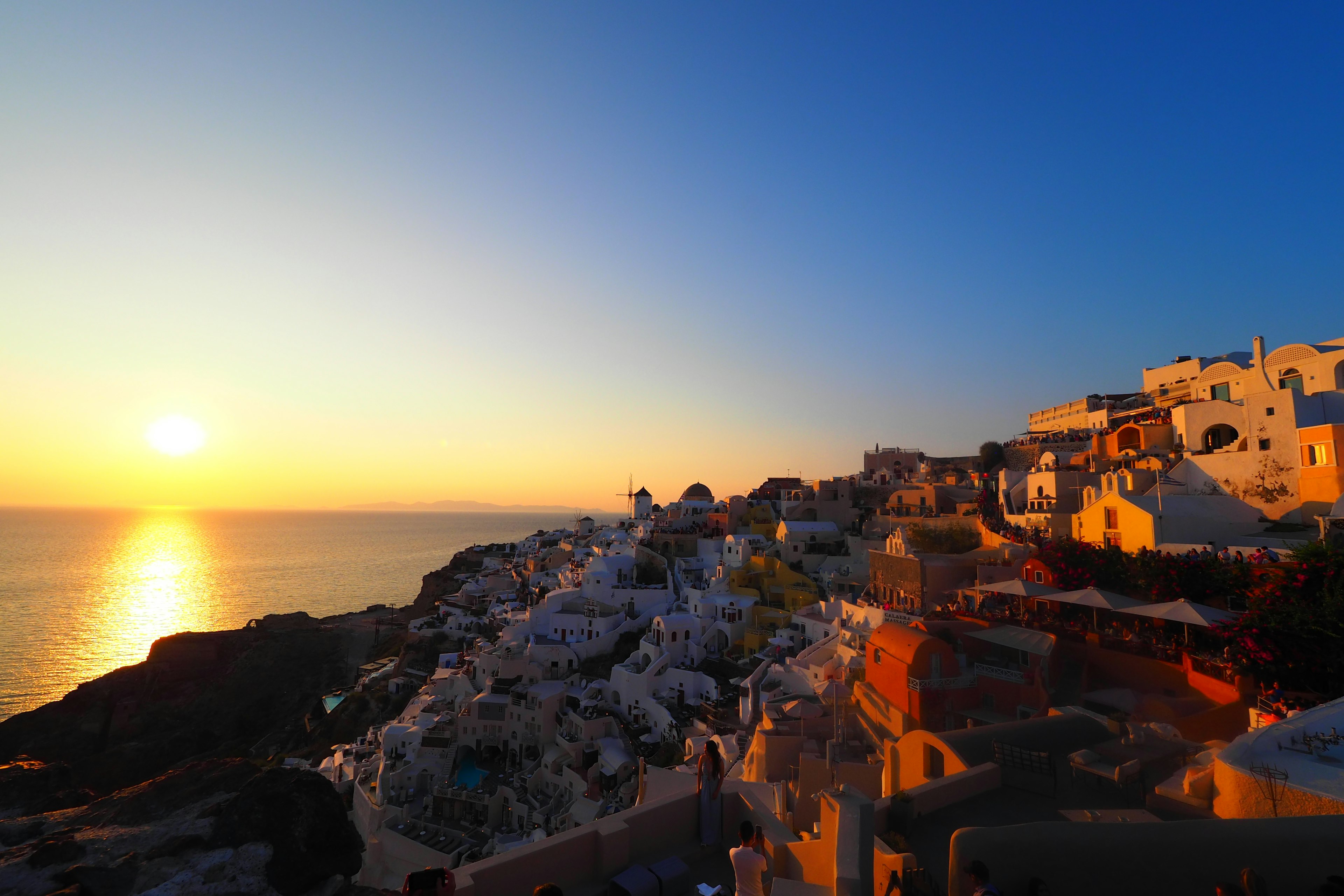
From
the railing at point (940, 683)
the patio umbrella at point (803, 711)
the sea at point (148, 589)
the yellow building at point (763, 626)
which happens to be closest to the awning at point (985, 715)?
the railing at point (940, 683)

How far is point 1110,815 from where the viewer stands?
6.33 m

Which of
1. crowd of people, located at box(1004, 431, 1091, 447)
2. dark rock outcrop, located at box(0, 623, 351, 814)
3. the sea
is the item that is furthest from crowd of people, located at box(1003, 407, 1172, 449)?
the sea

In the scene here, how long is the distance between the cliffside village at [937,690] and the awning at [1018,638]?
0.11m

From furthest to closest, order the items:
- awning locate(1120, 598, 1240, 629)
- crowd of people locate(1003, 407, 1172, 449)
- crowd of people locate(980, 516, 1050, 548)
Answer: crowd of people locate(1003, 407, 1172, 449)
crowd of people locate(980, 516, 1050, 548)
awning locate(1120, 598, 1240, 629)

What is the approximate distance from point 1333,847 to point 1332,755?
364 centimetres

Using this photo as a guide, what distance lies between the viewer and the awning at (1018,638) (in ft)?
45.7

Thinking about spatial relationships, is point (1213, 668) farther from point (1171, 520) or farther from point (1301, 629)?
point (1171, 520)

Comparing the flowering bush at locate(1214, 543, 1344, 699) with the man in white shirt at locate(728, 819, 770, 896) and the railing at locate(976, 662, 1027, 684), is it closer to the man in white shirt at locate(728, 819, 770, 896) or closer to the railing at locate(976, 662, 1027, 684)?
the railing at locate(976, 662, 1027, 684)

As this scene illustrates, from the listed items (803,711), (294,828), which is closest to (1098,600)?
(803,711)

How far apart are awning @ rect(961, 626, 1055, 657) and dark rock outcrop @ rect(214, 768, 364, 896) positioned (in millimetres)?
13433

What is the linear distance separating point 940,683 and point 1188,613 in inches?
202

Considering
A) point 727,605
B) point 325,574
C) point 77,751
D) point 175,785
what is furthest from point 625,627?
point 325,574

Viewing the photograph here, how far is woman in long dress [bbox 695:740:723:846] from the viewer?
630 cm

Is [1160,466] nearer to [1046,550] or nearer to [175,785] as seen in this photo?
[1046,550]
